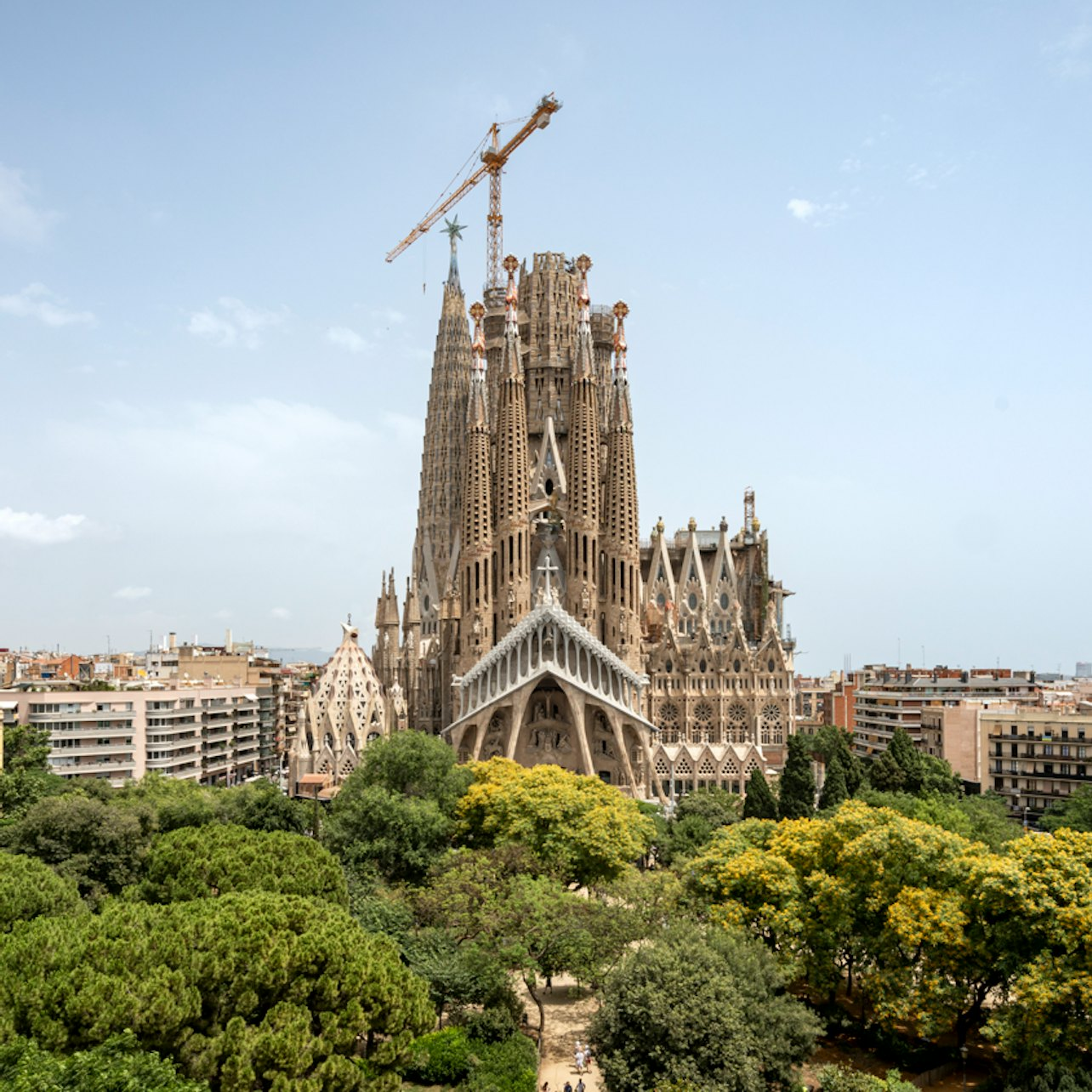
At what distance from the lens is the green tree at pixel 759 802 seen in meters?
44.7

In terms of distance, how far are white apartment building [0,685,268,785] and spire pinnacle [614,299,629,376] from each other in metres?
33.4

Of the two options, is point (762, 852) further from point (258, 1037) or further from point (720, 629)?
point (720, 629)

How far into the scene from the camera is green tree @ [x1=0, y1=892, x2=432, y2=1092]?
16188 mm

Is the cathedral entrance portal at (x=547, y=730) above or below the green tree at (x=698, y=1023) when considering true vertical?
above

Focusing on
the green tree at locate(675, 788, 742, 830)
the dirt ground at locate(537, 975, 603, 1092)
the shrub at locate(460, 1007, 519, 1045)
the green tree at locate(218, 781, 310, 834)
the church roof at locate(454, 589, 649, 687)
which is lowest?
the dirt ground at locate(537, 975, 603, 1092)

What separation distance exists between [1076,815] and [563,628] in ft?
83.9

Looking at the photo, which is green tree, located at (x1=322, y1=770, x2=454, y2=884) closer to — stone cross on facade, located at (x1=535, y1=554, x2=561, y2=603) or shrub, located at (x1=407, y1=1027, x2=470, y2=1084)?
shrub, located at (x1=407, y1=1027, x2=470, y2=1084)

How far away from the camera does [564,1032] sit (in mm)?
26047

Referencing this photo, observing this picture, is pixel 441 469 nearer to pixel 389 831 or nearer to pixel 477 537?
pixel 477 537

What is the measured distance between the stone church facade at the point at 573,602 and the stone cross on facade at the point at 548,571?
6.5 inches

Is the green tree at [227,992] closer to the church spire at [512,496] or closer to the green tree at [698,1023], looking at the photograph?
the green tree at [698,1023]

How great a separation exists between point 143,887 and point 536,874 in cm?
1092

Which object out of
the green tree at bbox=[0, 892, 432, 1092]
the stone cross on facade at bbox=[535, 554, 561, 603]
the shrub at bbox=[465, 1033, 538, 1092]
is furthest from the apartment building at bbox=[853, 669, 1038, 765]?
the green tree at bbox=[0, 892, 432, 1092]

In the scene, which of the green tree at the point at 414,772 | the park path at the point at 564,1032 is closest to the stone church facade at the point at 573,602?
the green tree at the point at 414,772
